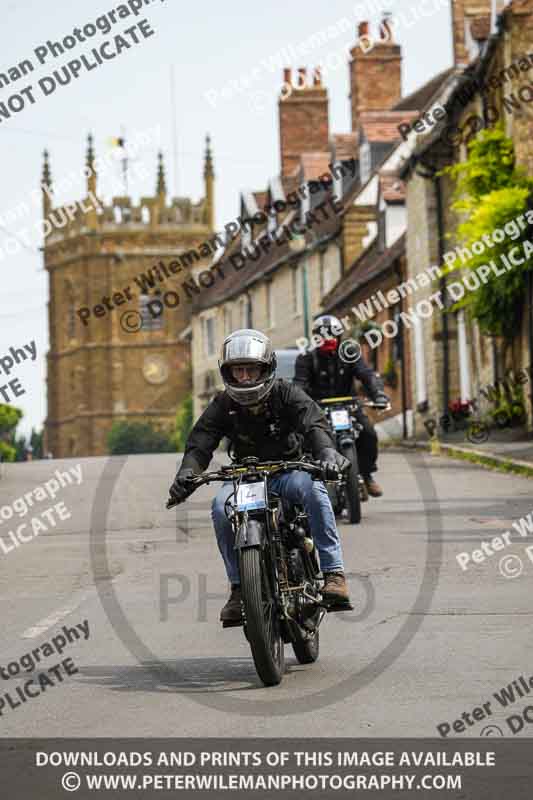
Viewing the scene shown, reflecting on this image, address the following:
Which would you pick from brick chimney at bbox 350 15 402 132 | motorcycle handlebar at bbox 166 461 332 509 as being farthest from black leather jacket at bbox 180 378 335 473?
brick chimney at bbox 350 15 402 132

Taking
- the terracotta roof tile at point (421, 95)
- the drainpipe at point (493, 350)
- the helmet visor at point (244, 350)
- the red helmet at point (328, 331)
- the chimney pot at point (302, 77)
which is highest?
the chimney pot at point (302, 77)

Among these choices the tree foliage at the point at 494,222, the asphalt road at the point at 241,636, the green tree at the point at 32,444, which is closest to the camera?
the asphalt road at the point at 241,636

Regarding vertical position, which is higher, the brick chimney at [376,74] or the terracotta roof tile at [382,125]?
the brick chimney at [376,74]

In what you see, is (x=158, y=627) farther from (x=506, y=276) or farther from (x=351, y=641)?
(x=506, y=276)

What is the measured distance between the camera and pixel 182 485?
7859 millimetres

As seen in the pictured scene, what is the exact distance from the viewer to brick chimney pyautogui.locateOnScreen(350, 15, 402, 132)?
2228 inches

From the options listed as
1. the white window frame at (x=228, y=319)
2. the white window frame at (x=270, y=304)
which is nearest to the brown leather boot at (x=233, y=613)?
the white window frame at (x=270, y=304)

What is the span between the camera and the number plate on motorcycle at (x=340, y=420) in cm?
1533

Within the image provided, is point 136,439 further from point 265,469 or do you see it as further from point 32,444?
point 265,469

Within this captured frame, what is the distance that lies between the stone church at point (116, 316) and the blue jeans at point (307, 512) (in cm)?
10243

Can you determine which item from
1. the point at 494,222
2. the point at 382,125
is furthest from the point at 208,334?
the point at 494,222

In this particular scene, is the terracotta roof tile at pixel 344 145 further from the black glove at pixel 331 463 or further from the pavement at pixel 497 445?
the black glove at pixel 331 463

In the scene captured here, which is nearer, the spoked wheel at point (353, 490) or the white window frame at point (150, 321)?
the spoked wheel at point (353, 490)

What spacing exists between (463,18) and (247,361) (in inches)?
1635
